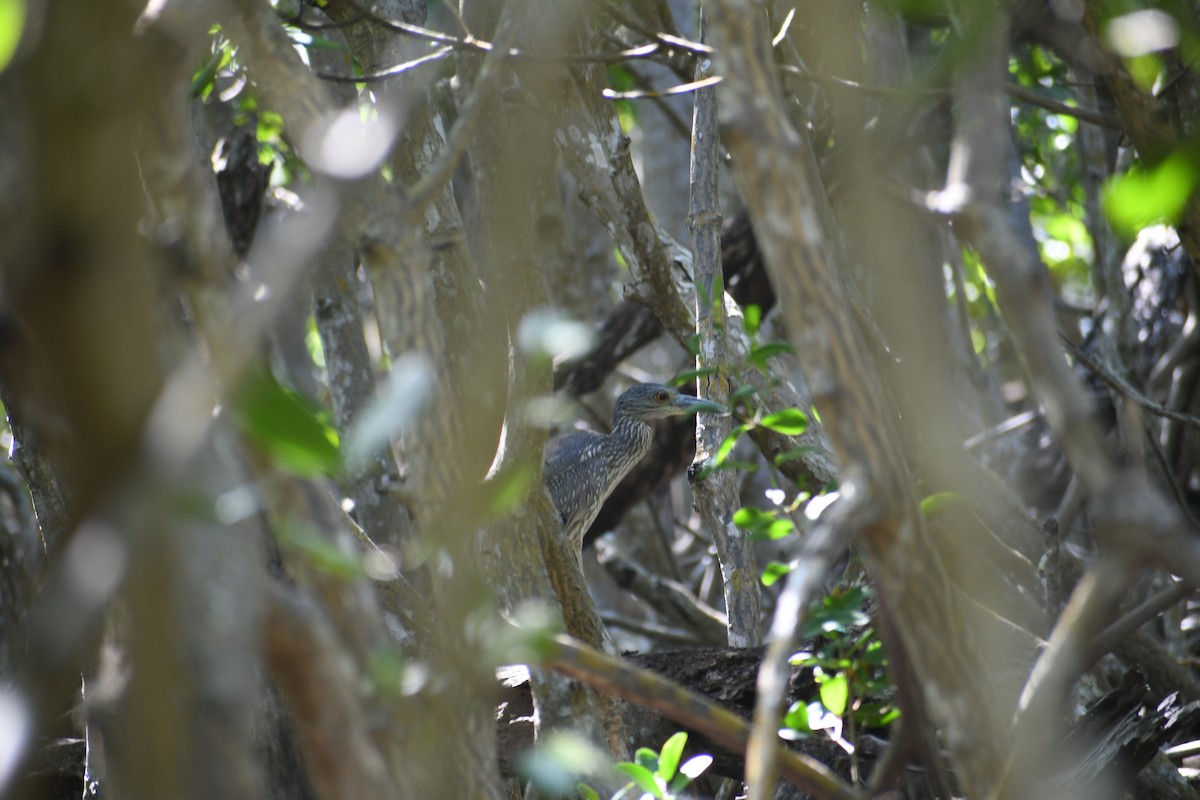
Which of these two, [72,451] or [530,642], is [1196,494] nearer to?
[530,642]

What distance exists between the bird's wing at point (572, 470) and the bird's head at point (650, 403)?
214mm

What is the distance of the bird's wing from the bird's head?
8.4 inches

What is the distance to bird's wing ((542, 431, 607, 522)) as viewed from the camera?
546cm

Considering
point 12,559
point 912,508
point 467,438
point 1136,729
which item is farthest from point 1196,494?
point 12,559

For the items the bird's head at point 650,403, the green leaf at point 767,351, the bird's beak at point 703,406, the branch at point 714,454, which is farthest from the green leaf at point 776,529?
the bird's head at point 650,403

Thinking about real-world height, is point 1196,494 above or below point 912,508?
below

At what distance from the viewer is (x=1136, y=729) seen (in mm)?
2656

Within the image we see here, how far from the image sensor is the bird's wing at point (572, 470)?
546 centimetres

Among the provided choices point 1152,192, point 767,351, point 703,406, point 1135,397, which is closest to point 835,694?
point 767,351

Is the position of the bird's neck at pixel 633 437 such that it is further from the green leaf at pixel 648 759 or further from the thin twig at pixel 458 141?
the thin twig at pixel 458 141

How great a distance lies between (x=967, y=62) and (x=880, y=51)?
4001 millimetres

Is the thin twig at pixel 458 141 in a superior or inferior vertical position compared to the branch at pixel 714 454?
superior

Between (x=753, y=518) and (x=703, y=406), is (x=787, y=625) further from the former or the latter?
(x=703, y=406)

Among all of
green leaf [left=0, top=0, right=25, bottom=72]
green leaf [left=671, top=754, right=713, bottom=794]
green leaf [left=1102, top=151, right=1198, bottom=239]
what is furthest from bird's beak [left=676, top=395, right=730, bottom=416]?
green leaf [left=0, top=0, right=25, bottom=72]
